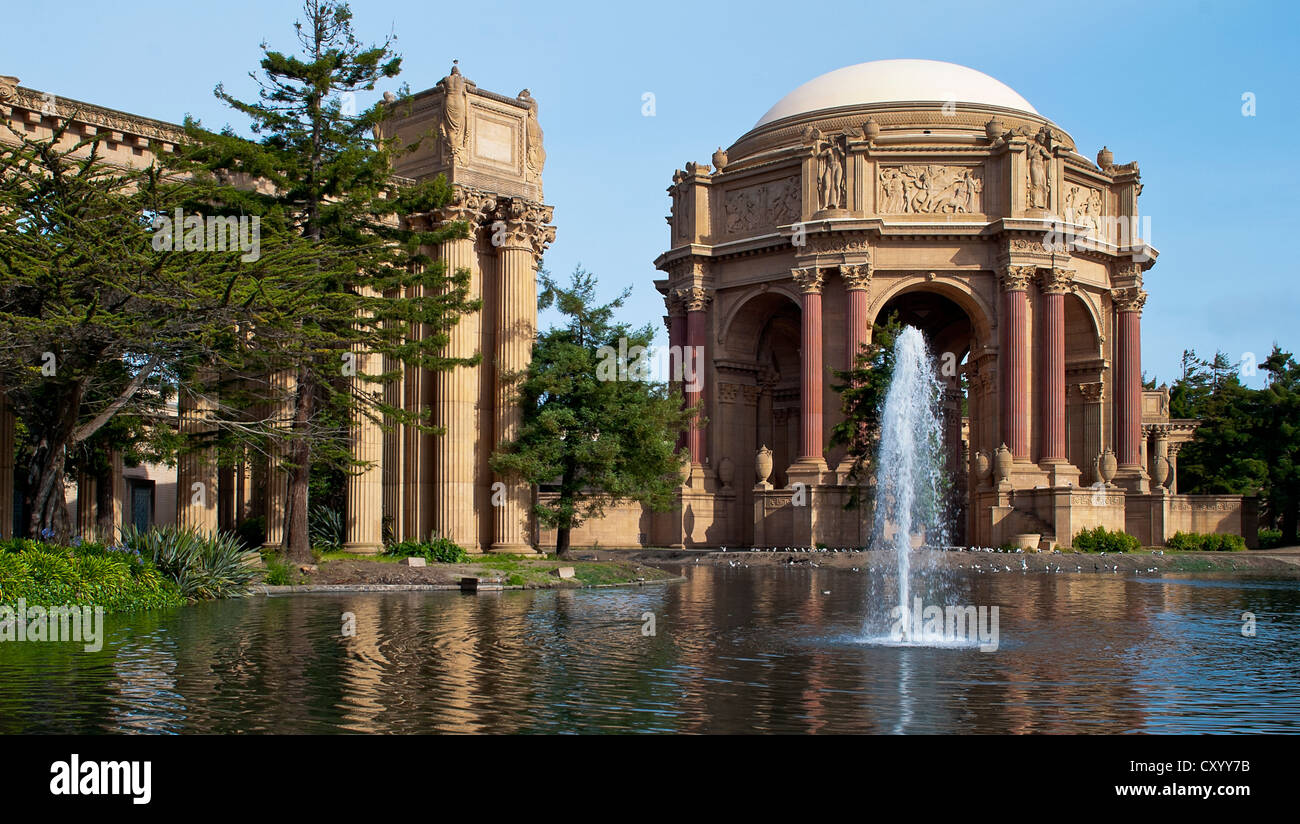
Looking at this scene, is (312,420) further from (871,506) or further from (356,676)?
(871,506)

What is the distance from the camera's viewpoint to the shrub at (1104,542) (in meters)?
47.5

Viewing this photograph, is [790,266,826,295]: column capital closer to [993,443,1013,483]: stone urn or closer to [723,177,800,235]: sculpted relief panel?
[723,177,800,235]: sculpted relief panel

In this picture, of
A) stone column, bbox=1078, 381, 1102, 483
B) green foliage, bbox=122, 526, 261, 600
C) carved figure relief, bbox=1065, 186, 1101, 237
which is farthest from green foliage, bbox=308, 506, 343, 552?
stone column, bbox=1078, 381, 1102, 483

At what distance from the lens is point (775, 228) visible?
201 ft

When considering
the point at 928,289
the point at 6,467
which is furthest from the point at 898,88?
the point at 6,467

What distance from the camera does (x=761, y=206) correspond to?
61.9 metres

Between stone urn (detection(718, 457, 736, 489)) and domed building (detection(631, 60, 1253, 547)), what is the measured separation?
0.08 metres

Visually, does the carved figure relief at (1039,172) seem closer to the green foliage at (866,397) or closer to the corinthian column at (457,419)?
the green foliage at (866,397)

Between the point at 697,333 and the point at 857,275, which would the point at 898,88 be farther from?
the point at 697,333

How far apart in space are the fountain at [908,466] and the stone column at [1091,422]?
7.30 metres

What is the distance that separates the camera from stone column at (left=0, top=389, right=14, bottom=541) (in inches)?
918
